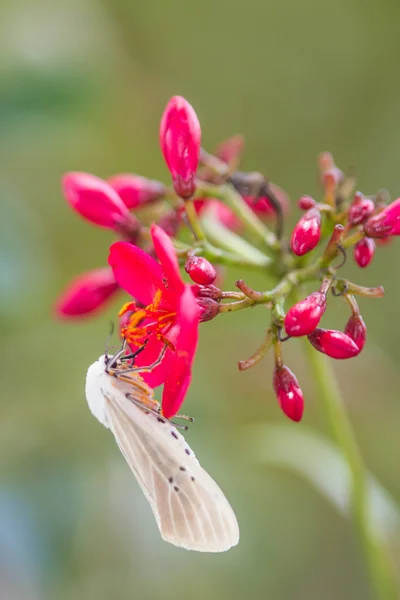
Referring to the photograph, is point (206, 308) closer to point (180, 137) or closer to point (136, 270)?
point (136, 270)

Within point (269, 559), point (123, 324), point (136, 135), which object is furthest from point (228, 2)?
point (123, 324)

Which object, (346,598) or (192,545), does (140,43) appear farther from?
(192,545)

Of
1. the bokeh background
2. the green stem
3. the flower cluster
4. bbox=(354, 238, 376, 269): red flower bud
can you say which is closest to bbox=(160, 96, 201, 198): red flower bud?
the flower cluster

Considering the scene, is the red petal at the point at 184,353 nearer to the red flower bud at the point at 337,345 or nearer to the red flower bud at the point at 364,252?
the red flower bud at the point at 337,345

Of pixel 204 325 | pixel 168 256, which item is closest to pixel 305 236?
pixel 168 256

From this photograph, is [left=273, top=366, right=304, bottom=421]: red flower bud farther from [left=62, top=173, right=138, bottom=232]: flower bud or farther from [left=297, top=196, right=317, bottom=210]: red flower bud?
[left=62, top=173, right=138, bottom=232]: flower bud

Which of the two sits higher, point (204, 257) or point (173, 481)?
point (204, 257)

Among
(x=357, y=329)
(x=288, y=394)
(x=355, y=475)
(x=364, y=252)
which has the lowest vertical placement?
(x=355, y=475)
